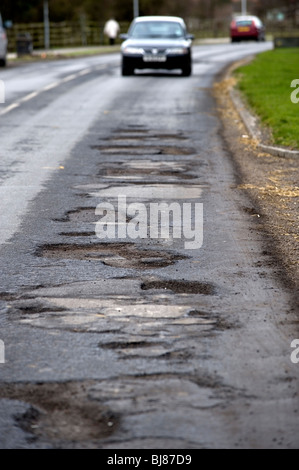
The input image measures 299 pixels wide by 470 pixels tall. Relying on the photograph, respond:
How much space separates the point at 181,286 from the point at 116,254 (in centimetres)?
104

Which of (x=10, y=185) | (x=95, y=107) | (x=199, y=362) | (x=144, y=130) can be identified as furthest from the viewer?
(x=95, y=107)

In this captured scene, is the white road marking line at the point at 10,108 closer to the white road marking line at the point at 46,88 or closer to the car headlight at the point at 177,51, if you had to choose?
the white road marking line at the point at 46,88

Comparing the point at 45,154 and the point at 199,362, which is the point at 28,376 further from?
the point at 45,154

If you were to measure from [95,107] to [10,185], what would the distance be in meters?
9.01

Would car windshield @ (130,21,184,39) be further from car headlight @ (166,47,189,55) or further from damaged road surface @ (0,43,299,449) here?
damaged road surface @ (0,43,299,449)

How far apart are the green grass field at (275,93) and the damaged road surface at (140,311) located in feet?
8.03

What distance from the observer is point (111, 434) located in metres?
3.93

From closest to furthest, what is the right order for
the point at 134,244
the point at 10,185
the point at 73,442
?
the point at 73,442 → the point at 134,244 → the point at 10,185

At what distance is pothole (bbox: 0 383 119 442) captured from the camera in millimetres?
3943

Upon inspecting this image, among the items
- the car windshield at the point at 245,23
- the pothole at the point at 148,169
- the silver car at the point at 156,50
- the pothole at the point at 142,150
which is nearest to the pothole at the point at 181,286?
the pothole at the point at 148,169

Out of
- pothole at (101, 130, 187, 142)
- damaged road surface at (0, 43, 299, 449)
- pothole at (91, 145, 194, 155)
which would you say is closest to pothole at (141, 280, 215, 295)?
damaged road surface at (0, 43, 299, 449)

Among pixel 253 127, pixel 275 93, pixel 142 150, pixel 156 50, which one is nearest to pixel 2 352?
pixel 142 150

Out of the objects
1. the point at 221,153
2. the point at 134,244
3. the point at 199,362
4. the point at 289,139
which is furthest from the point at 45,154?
the point at 199,362

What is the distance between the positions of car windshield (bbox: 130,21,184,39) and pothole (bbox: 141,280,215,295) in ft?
75.6
